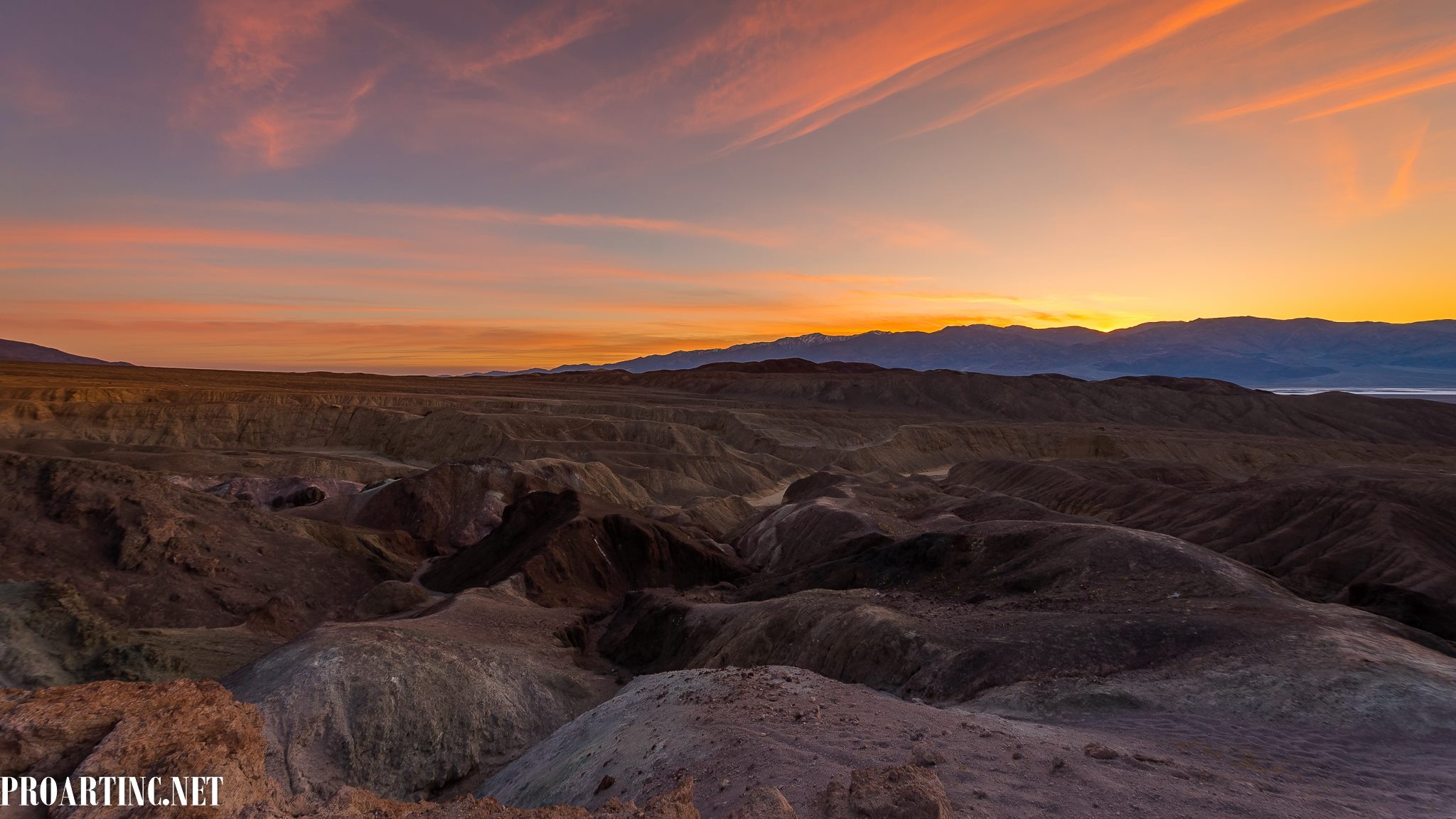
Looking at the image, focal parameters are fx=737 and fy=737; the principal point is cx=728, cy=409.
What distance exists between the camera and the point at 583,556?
37.2 meters

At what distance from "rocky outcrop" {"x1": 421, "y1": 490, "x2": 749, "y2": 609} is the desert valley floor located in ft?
0.62

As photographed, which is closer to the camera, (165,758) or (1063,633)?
(165,758)

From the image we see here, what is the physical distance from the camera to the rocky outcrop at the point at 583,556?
116 feet

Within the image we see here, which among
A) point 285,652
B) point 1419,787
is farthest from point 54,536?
point 1419,787

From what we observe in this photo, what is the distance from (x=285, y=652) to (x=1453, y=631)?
35.4 meters

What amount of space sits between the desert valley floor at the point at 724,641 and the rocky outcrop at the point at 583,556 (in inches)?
7.4

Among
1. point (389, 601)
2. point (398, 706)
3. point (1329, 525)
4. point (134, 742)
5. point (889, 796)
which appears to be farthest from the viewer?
point (1329, 525)

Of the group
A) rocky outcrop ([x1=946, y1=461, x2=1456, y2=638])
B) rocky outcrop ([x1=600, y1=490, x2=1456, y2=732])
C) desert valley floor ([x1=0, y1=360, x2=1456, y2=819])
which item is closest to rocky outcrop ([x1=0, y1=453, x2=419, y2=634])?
desert valley floor ([x1=0, y1=360, x2=1456, y2=819])

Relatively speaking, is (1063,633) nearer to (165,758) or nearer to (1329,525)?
(165,758)

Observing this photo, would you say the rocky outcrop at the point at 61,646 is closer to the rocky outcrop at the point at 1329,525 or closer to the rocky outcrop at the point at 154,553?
the rocky outcrop at the point at 154,553

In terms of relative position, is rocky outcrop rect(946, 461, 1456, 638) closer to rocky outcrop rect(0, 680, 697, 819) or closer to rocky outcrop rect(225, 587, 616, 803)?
rocky outcrop rect(225, 587, 616, 803)

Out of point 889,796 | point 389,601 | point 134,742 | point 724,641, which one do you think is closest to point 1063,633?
point 724,641

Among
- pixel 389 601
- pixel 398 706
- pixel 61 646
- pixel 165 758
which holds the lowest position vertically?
pixel 389 601

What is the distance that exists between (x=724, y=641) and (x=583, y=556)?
15.2 m
